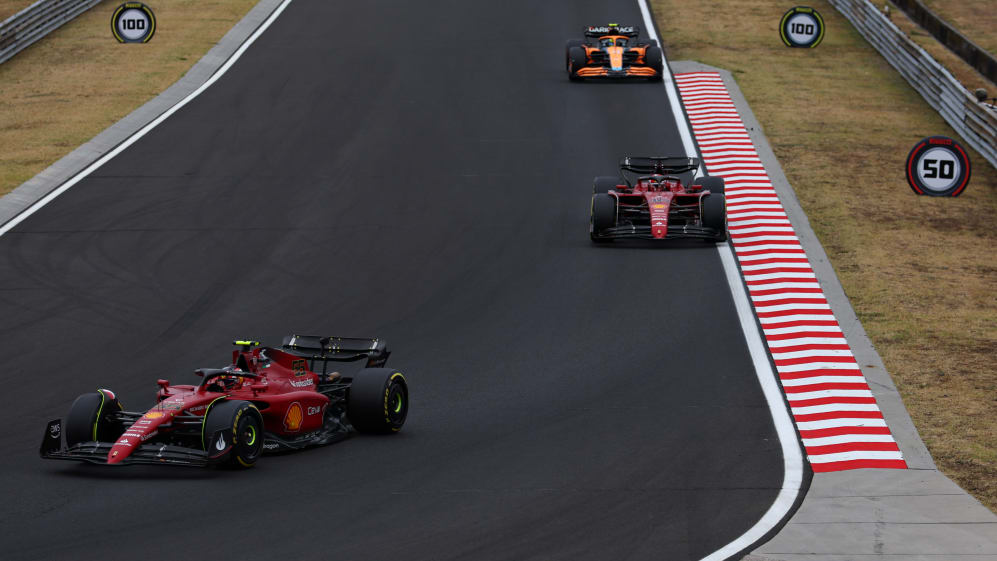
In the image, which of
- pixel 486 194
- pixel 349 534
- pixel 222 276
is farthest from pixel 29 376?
pixel 486 194

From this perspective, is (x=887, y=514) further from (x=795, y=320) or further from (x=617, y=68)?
Answer: (x=617, y=68)

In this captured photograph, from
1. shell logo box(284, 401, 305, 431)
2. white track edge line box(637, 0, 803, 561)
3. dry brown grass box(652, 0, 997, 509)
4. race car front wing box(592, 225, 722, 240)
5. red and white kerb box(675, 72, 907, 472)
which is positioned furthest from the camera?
race car front wing box(592, 225, 722, 240)

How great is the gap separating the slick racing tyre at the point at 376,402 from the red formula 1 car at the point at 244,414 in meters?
0.01

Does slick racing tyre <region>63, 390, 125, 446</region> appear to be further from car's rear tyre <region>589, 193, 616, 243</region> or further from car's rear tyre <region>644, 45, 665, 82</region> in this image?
car's rear tyre <region>644, 45, 665, 82</region>

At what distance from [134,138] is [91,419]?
18941 millimetres

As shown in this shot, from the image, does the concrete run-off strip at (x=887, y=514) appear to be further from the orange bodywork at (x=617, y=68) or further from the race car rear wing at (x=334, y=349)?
the orange bodywork at (x=617, y=68)

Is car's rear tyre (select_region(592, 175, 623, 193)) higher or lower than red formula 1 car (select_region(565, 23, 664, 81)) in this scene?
lower

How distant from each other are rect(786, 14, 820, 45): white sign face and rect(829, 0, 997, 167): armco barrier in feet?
6.63

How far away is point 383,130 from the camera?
33.3 m

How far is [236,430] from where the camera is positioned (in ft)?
46.4

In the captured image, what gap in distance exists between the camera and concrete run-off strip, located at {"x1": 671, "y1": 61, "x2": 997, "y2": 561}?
12.4 metres

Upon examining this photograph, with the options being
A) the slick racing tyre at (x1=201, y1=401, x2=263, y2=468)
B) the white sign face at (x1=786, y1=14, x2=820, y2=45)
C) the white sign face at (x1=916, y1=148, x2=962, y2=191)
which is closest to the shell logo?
the slick racing tyre at (x1=201, y1=401, x2=263, y2=468)

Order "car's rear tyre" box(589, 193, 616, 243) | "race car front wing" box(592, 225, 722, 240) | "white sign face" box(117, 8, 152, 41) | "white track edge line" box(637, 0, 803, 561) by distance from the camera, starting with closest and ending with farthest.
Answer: "white track edge line" box(637, 0, 803, 561), "race car front wing" box(592, 225, 722, 240), "car's rear tyre" box(589, 193, 616, 243), "white sign face" box(117, 8, 152, 41)

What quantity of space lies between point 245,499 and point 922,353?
35.0 feet
